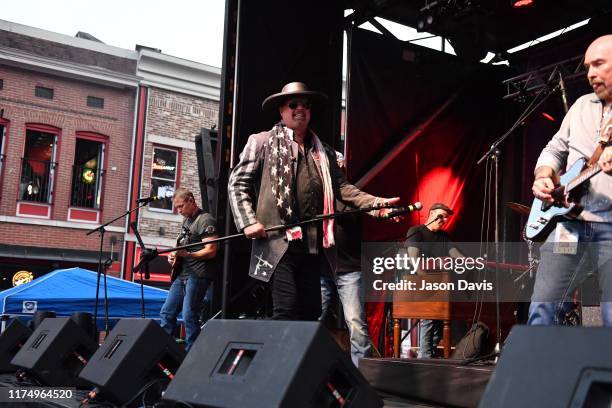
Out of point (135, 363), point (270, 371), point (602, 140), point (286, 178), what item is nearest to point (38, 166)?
point (135, 363)

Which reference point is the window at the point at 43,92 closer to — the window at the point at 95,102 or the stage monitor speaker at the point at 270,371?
the window at the point at 95,102

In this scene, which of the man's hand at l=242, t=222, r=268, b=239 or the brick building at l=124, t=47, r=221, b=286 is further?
the brick building at l=124, t=47, r=221, b=286

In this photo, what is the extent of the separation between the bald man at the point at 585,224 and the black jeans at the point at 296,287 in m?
1.17

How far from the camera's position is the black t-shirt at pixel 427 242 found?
7.50 meters

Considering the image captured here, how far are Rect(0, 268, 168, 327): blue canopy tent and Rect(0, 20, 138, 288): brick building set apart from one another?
6531 mm

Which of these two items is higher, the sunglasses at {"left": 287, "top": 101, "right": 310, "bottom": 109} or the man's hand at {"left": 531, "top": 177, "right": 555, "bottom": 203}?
the sunglasses at {"left": 287, "top": 101, "right": 310, "bottom": 109}

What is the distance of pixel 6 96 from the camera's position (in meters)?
16.9

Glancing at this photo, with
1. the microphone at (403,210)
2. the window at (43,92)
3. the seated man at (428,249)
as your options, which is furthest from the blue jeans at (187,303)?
the window at (43,92)

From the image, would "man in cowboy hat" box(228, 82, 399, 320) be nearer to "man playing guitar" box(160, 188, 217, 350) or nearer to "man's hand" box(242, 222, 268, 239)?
"man's hand" box(242, 222, 268, 239)

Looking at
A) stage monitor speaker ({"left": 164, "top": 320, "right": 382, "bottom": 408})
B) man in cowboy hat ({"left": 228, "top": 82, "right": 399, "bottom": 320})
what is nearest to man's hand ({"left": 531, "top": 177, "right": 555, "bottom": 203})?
man in cowboy hat ({"left": 228, "top": 82, "right": 399, "bottom": 320})

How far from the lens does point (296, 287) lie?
3629 millimetres


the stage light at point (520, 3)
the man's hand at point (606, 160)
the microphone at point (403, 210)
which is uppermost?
the stage light at point (520, 3)

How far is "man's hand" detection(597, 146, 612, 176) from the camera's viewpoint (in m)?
2.59

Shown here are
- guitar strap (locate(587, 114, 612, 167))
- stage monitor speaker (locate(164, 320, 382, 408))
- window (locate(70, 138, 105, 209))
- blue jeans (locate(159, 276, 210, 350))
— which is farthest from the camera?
window (locate(70, 138, 105, 209))
